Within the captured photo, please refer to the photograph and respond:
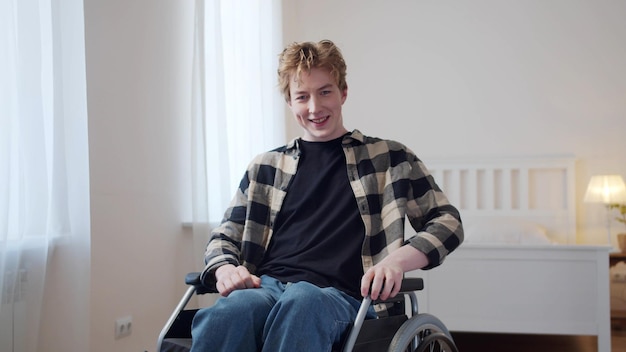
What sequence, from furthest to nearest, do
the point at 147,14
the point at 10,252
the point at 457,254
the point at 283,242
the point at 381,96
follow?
the point at 381,96 → the point at 457,254 → the point at 147,14 → the point at 10,252 → the point at 283,242

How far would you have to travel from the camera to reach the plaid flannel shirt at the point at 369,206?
1458mm

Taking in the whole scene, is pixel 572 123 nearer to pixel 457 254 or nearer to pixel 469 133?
pixel 469 133

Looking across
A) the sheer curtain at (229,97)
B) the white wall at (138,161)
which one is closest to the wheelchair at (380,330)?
the white wall at (138,161)

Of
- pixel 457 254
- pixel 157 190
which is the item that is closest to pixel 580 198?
pixel 457 254

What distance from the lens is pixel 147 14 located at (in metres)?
2.52

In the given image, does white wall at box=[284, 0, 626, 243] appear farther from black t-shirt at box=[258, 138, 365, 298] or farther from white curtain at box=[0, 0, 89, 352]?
black t-shirt at box=[258, 138, 365, 298]

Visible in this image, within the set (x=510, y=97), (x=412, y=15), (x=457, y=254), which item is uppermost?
(x=412, y=15)

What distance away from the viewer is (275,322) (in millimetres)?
1207

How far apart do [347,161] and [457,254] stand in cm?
149

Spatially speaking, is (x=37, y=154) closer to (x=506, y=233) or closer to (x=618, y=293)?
(x=506, y=233)

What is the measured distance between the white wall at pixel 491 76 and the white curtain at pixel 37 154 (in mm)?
2362

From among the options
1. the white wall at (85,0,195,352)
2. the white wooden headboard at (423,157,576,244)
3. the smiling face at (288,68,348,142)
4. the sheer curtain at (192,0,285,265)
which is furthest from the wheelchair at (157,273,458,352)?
the white wooden headboard at (423,157,576,244)

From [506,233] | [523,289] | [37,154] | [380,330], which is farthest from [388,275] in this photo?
[506,233]

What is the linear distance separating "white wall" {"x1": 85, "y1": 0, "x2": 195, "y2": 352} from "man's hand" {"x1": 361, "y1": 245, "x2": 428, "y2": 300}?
45.2 inches
